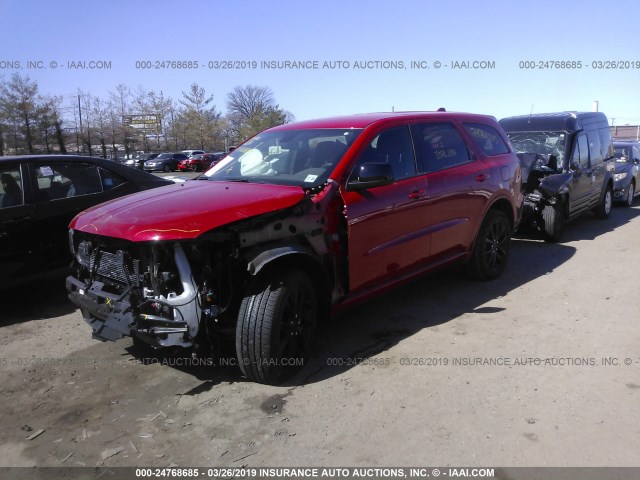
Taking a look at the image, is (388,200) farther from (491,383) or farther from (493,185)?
(493,185)

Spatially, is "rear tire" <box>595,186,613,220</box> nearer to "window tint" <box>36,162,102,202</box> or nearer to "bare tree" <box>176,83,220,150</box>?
"window tint" <box>36,162,102,202</box>

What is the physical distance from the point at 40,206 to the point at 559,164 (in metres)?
7.50

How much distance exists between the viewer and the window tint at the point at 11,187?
16.7ft

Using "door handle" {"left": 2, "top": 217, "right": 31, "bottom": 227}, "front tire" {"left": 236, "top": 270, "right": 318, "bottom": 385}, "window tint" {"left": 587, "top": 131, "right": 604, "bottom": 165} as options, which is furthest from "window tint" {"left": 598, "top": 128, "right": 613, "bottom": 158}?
"door handle" {"left": 2, "top": 217, "right": 31, "bottom": 227}

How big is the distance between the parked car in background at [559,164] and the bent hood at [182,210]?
18.0 ft

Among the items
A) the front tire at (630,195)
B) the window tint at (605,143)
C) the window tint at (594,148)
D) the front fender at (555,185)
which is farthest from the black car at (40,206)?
the front tire at (630,195)

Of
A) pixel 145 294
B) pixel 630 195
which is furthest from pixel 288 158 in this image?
pixel 630 195

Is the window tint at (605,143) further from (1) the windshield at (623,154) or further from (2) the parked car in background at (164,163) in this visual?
(2) the parked car in background at (164,163)

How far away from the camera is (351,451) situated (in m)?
2.86

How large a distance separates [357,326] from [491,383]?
142 cm

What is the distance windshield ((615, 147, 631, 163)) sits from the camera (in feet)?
41.1

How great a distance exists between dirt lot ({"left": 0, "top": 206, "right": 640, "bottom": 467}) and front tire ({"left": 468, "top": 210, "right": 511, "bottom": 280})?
554mm

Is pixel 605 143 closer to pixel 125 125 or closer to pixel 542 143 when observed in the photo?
pixel 542 143

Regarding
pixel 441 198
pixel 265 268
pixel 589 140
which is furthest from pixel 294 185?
pixel 589 140
